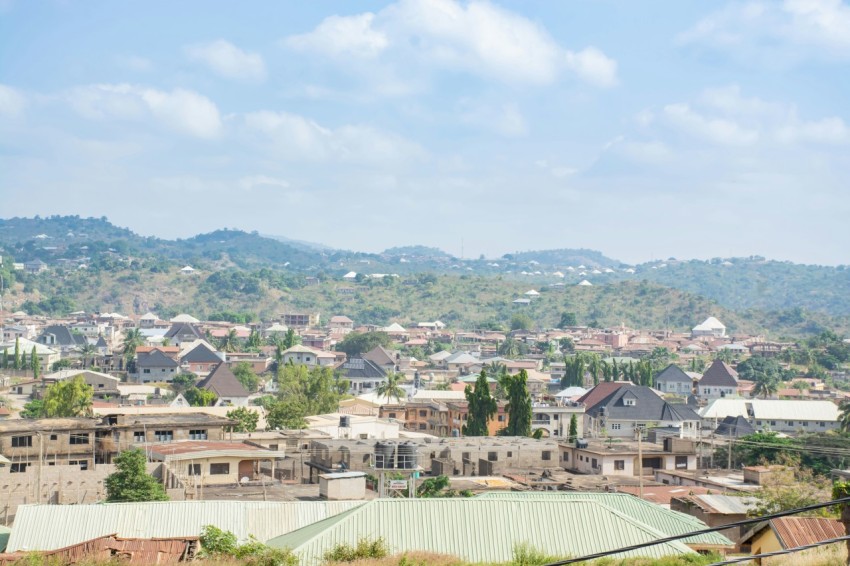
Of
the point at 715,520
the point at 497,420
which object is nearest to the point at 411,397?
the point at 497,420

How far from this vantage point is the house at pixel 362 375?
110m

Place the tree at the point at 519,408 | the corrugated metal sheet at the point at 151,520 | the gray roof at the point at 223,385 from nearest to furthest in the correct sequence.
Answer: the corrugated metal sheet at the point at 151,520, the tree at the point at 519,408, the gray roof at the point at 223,385

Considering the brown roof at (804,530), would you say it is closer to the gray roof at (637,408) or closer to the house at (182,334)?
the gray roof at (637,408)

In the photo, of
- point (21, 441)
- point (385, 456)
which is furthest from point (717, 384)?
point (385, 456)

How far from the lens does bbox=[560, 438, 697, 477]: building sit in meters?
49.0

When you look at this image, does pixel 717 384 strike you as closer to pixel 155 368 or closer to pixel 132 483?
pixel 155 368

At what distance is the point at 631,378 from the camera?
10812 centimetres

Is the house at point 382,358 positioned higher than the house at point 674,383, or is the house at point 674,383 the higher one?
the house at point 382,358

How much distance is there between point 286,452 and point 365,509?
26.2 metres

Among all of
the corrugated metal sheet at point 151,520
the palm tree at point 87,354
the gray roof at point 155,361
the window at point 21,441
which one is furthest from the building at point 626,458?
the palm tree at point 87,354

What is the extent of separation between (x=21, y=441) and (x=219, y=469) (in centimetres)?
939

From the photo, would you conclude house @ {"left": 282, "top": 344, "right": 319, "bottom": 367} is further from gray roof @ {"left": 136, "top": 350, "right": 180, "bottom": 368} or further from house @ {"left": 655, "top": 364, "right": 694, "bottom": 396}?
house @ {"left": 655, "top": 364, "right": 694, "bottom": 396}

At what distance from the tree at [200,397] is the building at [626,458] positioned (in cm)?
3859

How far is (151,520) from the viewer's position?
2389cm
